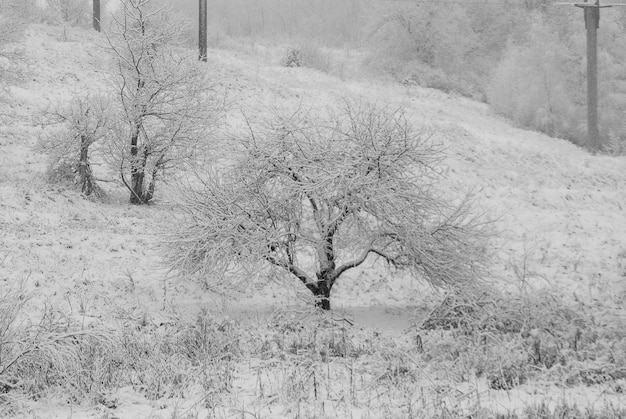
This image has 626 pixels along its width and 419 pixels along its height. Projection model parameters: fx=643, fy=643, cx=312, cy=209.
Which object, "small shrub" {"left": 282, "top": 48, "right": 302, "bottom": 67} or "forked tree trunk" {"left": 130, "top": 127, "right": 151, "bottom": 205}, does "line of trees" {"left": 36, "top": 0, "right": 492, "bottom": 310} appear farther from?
"small shrub" {"left": 282, "top": 48, "right": 302, "bottom": 67}

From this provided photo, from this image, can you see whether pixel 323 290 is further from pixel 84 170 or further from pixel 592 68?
pixel 592 68

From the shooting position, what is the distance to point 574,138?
3428 cm

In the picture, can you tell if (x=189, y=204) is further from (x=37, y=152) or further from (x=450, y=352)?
(x=37, y=152)

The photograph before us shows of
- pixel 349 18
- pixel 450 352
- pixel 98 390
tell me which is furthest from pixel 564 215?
pixel 349 18

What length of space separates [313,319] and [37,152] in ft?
38.1

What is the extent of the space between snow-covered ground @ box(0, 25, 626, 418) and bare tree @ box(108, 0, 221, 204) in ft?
4.01

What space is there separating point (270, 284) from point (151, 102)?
6.79m

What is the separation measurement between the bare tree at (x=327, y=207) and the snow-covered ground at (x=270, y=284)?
920 millimetres

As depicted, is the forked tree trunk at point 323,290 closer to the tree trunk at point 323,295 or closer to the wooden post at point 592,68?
the tree trunk at point 323,295

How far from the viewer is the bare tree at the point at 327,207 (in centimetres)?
1051

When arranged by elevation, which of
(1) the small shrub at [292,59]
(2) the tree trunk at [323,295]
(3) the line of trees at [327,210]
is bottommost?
(2) the tree trunk at [323,295]

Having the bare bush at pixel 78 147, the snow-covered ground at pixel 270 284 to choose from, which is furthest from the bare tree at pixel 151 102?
the snow-covered ground at pixel 270 284

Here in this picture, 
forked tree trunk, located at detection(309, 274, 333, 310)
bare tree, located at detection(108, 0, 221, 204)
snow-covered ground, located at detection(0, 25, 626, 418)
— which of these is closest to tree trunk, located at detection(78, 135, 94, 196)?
snow-covered ground, located at detection(0, 25, 626, 418)

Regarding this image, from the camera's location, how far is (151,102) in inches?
679
